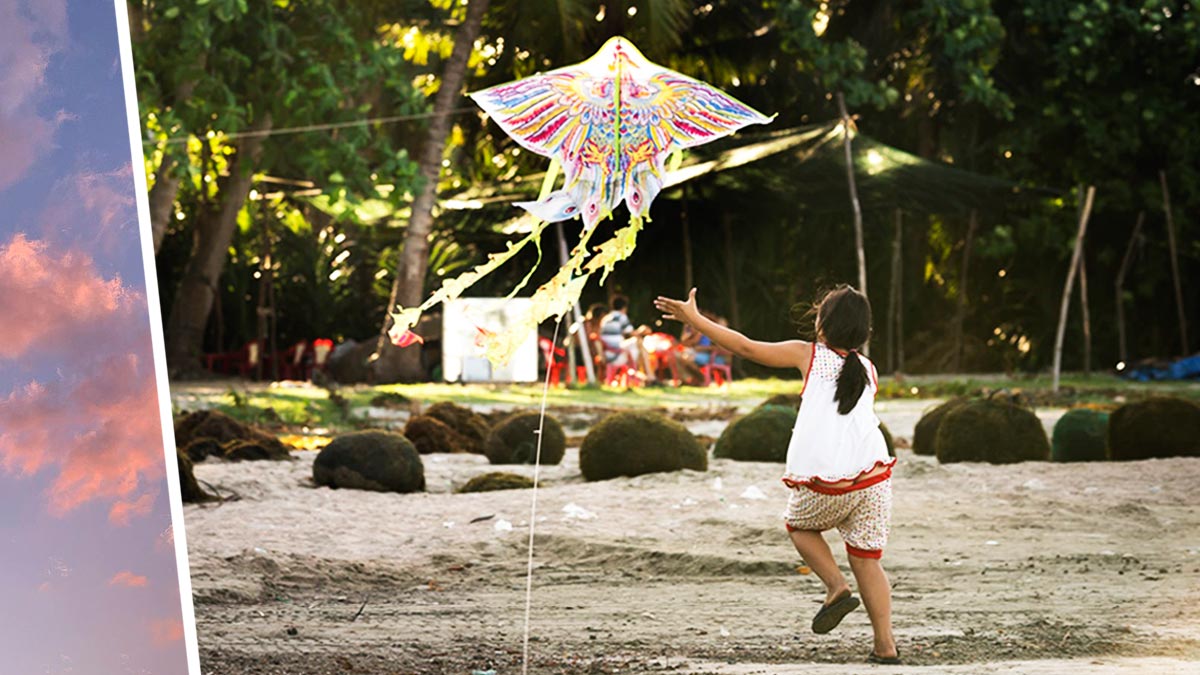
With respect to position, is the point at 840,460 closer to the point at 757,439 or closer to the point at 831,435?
the point at 831,435

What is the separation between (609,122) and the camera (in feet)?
17.2

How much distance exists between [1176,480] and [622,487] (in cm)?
316

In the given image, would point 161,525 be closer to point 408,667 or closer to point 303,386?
point 408,667

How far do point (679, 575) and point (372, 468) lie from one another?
9.74 feet

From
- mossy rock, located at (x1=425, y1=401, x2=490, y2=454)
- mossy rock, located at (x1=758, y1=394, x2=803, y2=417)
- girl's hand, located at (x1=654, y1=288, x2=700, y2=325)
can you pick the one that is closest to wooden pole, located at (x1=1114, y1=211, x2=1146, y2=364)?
mossy rock, located at (x1=758, y1=394, x2=803, y2=417)

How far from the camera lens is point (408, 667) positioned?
5.27 m

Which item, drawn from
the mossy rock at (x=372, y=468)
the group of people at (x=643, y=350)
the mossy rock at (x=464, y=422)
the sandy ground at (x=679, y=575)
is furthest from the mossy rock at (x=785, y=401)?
the group of people at (x=643, y=350)

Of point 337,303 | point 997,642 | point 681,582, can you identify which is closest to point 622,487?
point 681,582

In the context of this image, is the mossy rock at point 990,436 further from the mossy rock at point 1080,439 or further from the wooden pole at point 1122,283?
the wooden pole at point 1122,283

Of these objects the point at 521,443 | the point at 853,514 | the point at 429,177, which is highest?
the point at 429,177

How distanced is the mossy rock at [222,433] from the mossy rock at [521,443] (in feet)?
4.34

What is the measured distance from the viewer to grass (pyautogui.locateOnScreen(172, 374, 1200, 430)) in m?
14.7

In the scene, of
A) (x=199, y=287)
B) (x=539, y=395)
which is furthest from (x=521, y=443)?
(x=199, y=287)

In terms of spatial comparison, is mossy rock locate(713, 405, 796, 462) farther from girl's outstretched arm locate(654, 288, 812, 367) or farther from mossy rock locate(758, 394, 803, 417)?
girl's outstretched arm locate(654, 288, 812, 367)
